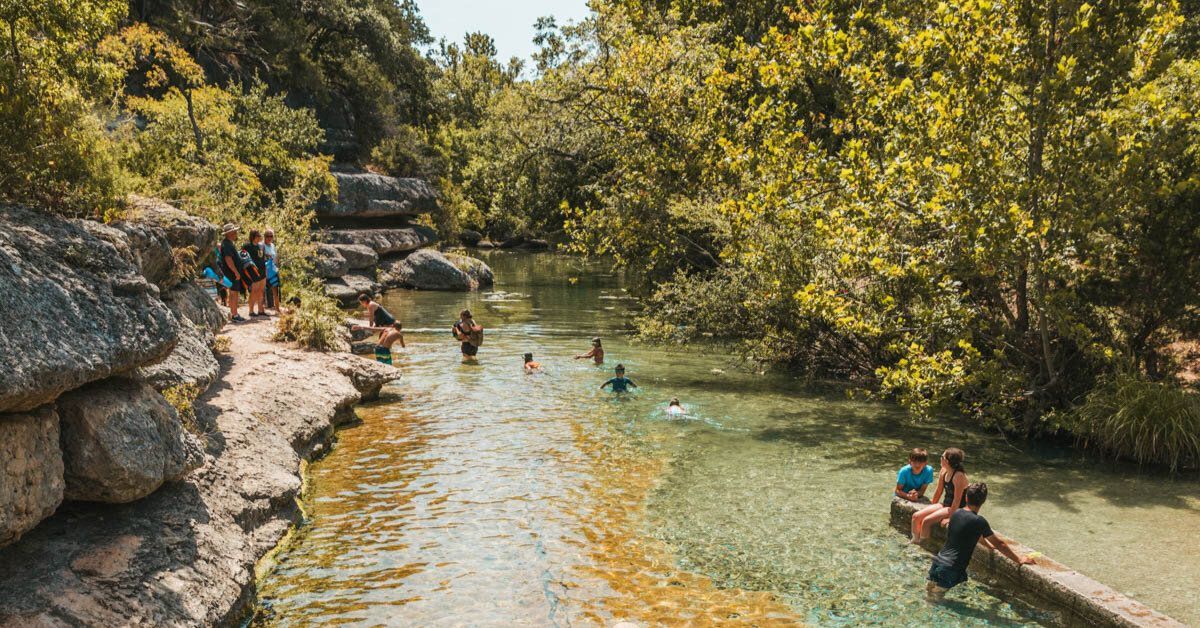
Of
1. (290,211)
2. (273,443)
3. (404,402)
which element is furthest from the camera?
(290,211)

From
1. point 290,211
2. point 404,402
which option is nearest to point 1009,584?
point 404,402

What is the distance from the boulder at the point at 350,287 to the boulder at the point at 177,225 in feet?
55.4

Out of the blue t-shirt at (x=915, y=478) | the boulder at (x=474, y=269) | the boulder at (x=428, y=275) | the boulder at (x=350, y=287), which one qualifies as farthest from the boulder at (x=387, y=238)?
the blue t-shirt at (x=915, y=478)

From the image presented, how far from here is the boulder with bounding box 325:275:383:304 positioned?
3162 cm

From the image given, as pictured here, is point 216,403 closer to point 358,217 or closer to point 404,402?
point 404,402

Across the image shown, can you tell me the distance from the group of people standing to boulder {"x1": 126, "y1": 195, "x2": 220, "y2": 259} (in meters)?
3.87

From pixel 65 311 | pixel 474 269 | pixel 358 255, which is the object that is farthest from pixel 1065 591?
pixel 474 269

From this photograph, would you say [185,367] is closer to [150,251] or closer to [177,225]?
[150,251]

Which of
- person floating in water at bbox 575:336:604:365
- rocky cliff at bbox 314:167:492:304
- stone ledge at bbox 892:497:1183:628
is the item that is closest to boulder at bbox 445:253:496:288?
rocky cliff at bbox 314:167:492:304

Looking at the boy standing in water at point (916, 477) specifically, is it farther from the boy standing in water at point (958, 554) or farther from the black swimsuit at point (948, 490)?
the boy standing in water at point (958, 554)

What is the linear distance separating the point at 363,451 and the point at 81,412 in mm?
6507

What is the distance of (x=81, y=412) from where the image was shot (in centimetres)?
725

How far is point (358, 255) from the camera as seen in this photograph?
37156 millimetres

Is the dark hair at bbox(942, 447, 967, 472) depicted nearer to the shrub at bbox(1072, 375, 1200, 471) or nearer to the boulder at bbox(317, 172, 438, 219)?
the shrub at bbox(1072, 375, 1200, 471)
